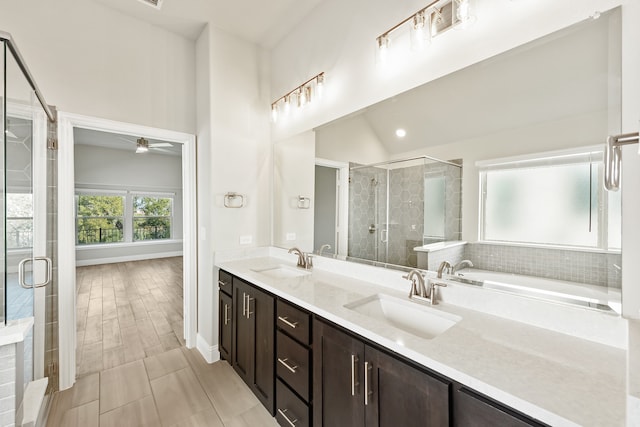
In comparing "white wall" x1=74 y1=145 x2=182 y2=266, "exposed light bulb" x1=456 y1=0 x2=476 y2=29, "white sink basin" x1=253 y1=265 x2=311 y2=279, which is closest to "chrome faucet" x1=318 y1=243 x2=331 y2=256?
"white sink basin" x1=253 y1=265 x2=311 y2=279

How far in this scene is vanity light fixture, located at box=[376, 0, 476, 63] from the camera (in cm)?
135

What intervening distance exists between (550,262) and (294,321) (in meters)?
1.26

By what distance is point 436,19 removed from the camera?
1470mm

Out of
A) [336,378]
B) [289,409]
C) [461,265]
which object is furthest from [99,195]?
[461,265]

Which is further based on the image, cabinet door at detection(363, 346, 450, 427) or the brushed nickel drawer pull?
the brushed nickel drawer pull

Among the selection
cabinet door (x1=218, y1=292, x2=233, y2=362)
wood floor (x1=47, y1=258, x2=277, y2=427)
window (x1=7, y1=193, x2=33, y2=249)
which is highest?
window (x1=7, y1=193, x2=33, y2=249)

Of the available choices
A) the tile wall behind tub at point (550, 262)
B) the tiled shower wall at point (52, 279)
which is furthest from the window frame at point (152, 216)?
Answer: the tile wall behind tub at point (550, 262)

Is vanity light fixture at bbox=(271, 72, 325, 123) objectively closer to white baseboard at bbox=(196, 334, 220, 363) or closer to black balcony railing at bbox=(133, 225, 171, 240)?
white baseboard at bbox=(196, 334, 220, 363)

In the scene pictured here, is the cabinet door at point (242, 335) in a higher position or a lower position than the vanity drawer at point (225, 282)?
lower

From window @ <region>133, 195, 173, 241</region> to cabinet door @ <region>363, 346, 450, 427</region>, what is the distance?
7988mm

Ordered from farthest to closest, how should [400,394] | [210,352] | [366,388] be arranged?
[210,352]
[366,388]
[400,394]

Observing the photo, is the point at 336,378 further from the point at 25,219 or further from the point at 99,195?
the point at 99,195

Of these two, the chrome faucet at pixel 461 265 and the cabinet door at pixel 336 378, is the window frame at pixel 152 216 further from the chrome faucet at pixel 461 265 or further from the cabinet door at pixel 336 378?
the chrome faucet at pixel 461 265

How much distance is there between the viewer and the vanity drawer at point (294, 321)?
146 cm
